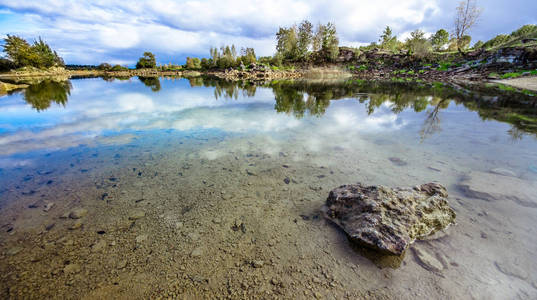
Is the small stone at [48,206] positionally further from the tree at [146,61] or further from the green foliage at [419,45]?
the tree at [146,61]

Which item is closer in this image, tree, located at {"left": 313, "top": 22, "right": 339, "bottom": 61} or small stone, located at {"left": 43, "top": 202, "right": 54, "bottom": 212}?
small stone, located at {"left": 43, "top": 202, "right": 54, "bottom": 212}

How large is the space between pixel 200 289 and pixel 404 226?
356 cm

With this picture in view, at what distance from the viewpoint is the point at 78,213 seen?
4.33 meters

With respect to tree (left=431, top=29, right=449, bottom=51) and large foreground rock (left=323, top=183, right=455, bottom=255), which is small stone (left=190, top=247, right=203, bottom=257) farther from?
tree (left=431, top=29, right=449, bottom=51)

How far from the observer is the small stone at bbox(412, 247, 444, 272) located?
305 cm

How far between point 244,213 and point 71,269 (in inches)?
115

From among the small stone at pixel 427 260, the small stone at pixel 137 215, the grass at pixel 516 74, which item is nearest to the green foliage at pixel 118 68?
the small stone at pixel 137 215

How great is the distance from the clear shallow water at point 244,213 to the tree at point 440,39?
99.2 metres

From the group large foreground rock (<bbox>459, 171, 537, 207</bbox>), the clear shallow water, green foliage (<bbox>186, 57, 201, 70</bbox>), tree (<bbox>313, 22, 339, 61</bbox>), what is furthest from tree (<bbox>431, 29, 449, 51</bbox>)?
green foliage (<bbox>186, 57, 201, 70</bbox>)

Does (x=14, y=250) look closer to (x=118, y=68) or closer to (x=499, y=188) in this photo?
(x=499, y=188)

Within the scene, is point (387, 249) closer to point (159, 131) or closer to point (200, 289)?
point (200, 289)

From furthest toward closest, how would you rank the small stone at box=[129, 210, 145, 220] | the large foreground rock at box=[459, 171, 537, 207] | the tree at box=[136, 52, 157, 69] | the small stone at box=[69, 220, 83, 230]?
the tree at box=[136, 52, 157, 69] < the large foreground rock at box=[459, 171, 537, 207] < the small stone at box=[129, 210, 145, 220] < the small stone at box=[69, 220, 83, 230]

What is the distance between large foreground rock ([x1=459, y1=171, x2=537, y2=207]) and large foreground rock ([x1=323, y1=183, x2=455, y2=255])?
1191 millimetres

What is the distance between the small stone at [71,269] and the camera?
3.04m
